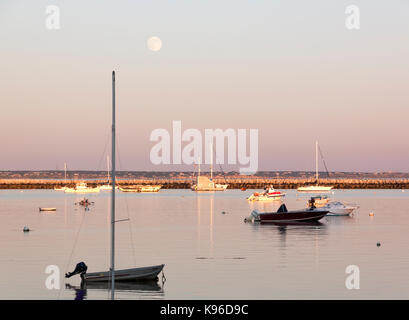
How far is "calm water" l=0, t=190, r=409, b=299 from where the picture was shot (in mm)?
35156

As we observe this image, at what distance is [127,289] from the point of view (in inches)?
1379

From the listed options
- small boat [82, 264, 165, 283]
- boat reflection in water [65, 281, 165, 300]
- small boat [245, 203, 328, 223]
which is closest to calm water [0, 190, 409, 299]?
boat reflection in water [65, 281, 165, 300]

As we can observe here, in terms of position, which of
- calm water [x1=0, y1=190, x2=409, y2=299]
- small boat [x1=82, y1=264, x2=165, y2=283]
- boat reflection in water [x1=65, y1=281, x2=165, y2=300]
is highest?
small boat [x1=82, y1=264, x2=165, y2=283]

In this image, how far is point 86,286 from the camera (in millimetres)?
36281

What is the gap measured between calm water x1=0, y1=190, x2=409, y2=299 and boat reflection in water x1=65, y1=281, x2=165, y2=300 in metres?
0.06

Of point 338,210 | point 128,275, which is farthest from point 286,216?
point 128,275

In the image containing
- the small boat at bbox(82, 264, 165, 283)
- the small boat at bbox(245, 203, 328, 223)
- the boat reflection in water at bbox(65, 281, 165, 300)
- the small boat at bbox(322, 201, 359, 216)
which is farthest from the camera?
the small boat at bbox(322, 201, 359, 216)

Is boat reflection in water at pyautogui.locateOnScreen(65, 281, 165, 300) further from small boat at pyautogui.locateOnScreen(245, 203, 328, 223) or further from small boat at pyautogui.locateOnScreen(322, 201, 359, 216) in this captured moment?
small boat at pyautogui.locateOnScreen(322, 201, 359, 216)

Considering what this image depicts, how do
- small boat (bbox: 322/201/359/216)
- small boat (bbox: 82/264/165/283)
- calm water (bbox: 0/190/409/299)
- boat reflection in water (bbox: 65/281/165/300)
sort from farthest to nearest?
small boat (bbox: 322/201/359/216), small boat (bbox: 82/264/165/283), calm water (bbox: 0/190/409/299), boat reflection in water (bbox: 65/281/165/300)

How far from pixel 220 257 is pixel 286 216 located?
3323 centimetres

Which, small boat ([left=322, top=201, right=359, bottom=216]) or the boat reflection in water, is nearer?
the boat reflection in water

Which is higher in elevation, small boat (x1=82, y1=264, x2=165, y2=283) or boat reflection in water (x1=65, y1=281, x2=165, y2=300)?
small boat (x1=82, y1=264, x2=165, y2=283)
